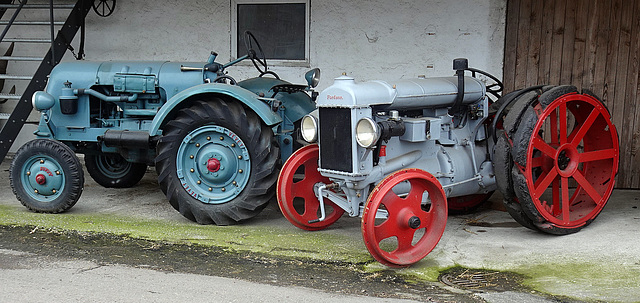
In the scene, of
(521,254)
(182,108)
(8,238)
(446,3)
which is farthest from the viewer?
(446,3)

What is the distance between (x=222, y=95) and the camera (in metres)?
6.05

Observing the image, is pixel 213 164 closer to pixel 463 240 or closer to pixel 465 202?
pixel 463 240

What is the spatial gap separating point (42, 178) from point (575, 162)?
4.38 metres

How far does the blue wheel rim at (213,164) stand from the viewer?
5.94 metres

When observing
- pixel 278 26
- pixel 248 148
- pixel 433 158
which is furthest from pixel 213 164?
pixel 278 26

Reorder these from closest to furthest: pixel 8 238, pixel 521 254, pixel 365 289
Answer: pixel 365 289 < pixel 521 254 < pixel 8 238

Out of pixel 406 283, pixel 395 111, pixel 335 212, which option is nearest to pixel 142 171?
pixel 335 212

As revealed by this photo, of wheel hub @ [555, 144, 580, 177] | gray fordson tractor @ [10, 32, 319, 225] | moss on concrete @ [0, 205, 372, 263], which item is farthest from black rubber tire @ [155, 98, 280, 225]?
wheel hub @ [555, 144, 580, 177]

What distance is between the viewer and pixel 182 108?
6156 mm

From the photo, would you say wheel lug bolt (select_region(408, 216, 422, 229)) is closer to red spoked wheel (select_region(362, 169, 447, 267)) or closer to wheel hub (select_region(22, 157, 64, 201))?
red spoked wheel (select_region(362, 169, 447, 267))

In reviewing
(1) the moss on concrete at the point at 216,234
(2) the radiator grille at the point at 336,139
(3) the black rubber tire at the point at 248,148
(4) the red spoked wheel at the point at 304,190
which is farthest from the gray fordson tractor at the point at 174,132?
(2) the radiator grille at the point at 336,139

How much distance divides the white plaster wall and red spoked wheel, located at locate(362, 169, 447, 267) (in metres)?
2.99

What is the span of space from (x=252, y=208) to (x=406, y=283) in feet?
5.69

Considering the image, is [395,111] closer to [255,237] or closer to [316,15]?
[255,237]
